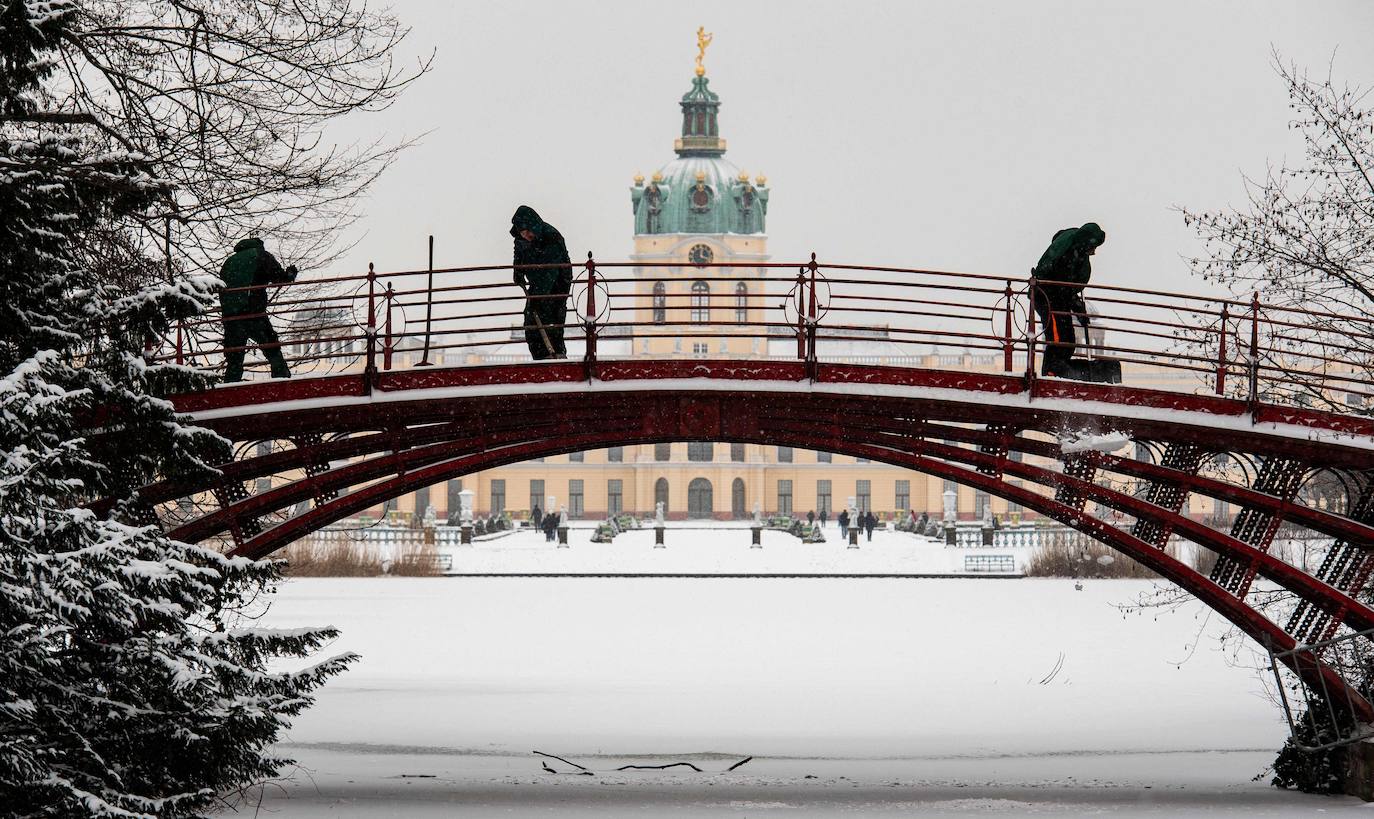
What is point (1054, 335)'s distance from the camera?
15977mm

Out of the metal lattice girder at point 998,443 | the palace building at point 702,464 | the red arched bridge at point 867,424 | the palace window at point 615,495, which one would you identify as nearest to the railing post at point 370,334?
the red arched bridge at point 867,424

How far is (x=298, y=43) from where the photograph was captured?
1622 centimetres

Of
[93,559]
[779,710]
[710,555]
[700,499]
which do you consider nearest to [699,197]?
[700,499]

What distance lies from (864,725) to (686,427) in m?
6.87

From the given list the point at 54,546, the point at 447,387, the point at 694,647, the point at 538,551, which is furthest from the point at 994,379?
the point at 538,551

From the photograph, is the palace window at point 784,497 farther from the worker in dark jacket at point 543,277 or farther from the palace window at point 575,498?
the worker in dark jacket at point 543,277

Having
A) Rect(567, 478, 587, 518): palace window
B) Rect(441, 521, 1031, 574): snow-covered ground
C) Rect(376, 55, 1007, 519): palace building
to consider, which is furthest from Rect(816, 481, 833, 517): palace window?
Rect(441, 521, 1031, 574): snow-covered ground

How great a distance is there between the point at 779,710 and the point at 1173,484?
8015 millimetres

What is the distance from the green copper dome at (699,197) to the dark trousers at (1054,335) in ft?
226

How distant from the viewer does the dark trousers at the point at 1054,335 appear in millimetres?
15992

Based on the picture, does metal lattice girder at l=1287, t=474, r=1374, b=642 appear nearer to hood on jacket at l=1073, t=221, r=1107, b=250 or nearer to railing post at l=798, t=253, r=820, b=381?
hood on jacket at l=1073, t=221, r=1107, b=250

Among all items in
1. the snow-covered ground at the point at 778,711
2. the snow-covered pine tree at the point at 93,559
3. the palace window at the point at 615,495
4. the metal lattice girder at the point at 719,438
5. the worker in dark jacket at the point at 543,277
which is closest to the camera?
the snow-covered pine tree at the point at 93,559

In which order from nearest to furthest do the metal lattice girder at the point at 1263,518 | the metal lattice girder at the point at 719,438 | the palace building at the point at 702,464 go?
the metal lattice girder at the point at 719,438 < the metal lattice girder at the point at 1263,518 < the palace building at the point at 702,464

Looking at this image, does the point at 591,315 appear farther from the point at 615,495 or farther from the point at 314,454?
the point at 615,495
